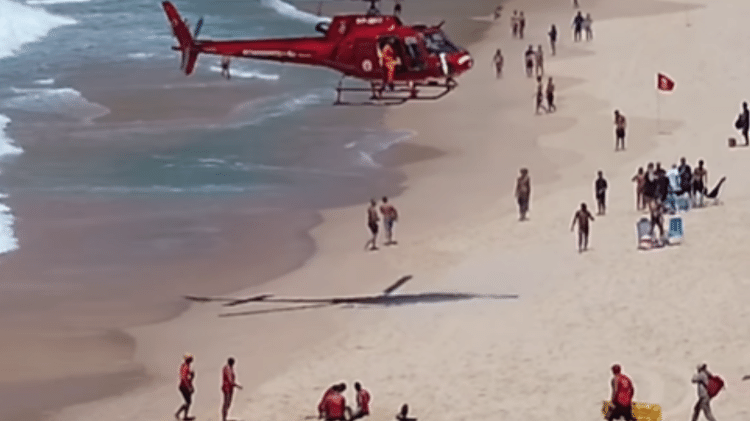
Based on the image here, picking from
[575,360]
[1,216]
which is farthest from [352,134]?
[575,360]

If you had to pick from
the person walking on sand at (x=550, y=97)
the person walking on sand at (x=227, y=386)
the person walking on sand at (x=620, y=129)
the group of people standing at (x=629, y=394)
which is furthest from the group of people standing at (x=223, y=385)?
the person walking on sand at (x=550, y=97)

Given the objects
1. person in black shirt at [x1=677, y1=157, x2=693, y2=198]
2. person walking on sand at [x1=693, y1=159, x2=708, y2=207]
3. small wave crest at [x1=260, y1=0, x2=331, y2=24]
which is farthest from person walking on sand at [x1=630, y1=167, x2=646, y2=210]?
small wave crest at [x1=260, y1=0, x2=331, y2=24]

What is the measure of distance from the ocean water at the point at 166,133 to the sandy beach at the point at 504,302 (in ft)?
7.07

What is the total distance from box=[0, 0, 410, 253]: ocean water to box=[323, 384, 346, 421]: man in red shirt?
14370mm

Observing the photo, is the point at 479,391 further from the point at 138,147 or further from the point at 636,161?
the point at 138,147

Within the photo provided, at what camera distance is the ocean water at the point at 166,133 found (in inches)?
1614

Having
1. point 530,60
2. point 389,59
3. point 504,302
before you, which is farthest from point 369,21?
point 530,60

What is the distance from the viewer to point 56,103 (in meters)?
52.0

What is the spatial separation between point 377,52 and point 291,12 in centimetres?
3598

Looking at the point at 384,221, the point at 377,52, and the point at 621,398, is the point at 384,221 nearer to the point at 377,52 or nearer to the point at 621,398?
the point at 377,52

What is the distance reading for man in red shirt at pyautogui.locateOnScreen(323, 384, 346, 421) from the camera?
73.1 feet

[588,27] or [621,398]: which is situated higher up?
[588,27]

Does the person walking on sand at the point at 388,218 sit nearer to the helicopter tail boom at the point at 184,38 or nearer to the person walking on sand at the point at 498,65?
the helicopter tail boom at the point at 184,38

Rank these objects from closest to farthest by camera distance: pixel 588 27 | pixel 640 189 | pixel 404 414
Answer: pixel 404 414, pixel 640 189, pixel 588 27
